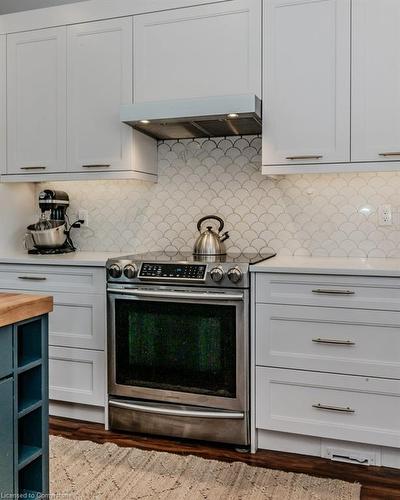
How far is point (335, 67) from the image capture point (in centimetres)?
253

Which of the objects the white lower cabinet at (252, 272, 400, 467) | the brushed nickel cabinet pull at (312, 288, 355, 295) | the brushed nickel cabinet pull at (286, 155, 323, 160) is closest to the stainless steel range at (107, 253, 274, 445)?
the white lower cabinet at (252, 272, 400, 467)

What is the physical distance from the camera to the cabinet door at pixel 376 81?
2.44 metres

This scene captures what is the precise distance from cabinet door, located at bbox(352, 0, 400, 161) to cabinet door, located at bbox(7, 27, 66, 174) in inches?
68.9

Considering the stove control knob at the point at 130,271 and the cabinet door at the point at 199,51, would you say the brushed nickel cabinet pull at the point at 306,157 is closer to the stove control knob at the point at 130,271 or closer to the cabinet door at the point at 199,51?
the cabinet door at the point at 199,51

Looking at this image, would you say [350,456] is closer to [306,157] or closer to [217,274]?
[217,274]

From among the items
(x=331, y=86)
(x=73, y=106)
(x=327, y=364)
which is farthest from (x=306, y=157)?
(x=73, y=106)

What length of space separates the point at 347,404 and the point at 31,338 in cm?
152

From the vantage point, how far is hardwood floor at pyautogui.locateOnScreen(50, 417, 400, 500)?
2.13 metres

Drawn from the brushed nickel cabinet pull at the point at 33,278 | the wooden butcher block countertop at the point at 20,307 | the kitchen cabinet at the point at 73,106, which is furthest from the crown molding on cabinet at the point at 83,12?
the wooden butcher block countertop at the point at 20,307

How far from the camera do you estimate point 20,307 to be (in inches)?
55.0

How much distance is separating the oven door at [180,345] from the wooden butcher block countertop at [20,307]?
1.05 metres

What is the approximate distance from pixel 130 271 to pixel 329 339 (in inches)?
42.1

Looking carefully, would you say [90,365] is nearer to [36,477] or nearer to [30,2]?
[36,477]

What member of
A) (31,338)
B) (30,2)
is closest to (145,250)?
(31,338)
